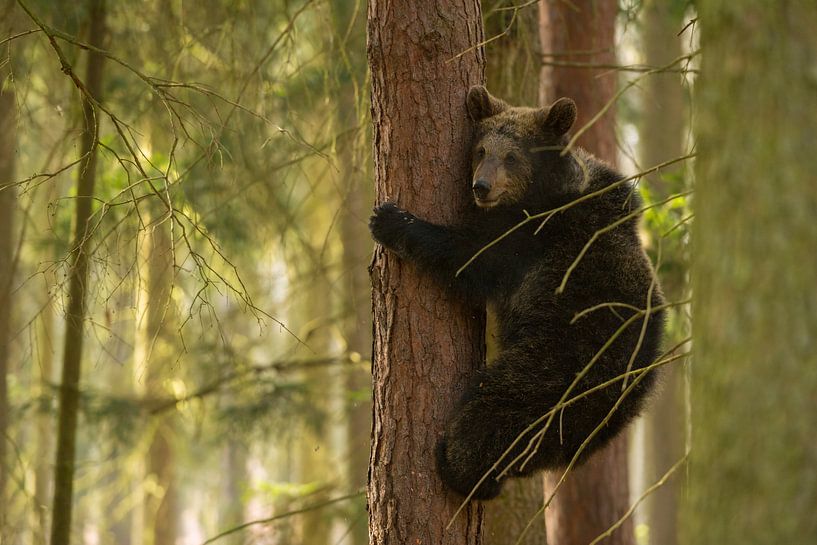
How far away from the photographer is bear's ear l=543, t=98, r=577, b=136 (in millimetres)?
5086

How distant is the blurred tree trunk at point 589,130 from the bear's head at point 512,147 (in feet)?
6.18

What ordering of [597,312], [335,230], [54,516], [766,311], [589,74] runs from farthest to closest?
[335,230]
[589,74]
[54,516]
[597,312]
[766,311]

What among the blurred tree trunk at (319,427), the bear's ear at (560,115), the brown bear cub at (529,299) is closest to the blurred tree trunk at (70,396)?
the brown bear cub at (529,299)

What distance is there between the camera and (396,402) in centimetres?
392

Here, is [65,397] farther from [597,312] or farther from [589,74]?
[589,74]

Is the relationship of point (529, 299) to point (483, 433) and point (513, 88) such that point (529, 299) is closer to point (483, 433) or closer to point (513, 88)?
point (483, 433)

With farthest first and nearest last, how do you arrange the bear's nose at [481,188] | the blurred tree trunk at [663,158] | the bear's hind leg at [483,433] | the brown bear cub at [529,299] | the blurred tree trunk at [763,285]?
the blurred tree trunk at [663,158]
the bear's nose at [481,188]
the brown bear cub at [529,299]
the bear's hind leg at [483,433]
the blurred tree trunk at [763,285]

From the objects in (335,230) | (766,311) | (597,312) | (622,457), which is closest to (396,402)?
(597,312)

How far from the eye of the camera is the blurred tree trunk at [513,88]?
5.87m

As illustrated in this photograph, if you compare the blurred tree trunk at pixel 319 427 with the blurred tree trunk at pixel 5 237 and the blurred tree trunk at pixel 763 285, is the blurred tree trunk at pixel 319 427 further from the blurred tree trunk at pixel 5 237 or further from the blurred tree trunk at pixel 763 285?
the blurred tree trunk at pixel 763 285

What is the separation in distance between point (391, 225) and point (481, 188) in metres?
0.52

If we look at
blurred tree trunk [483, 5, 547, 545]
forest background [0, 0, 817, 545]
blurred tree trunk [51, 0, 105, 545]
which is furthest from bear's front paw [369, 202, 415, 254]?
blurred tree trunk [51, 0, 105, 545]

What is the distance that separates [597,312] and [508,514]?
1950mm

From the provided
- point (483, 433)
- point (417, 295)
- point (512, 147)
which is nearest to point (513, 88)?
point (512, 147)
